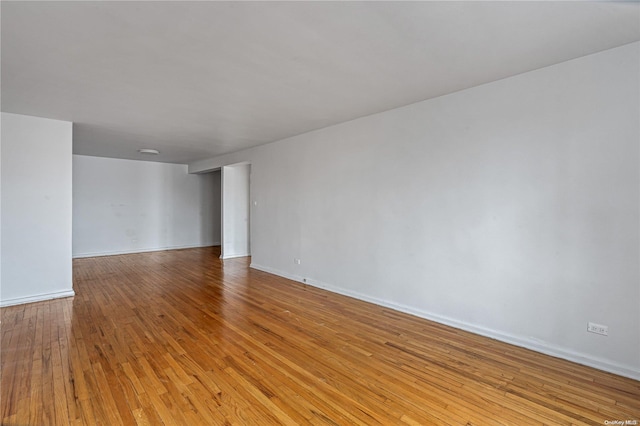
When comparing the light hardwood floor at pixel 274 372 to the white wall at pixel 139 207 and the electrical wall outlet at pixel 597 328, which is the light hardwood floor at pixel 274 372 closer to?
the electrical wall outlet at pixel 597 328

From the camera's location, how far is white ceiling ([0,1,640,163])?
195 centimetres

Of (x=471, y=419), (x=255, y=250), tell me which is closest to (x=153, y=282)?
(x=255, y=250)

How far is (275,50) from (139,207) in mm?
7872

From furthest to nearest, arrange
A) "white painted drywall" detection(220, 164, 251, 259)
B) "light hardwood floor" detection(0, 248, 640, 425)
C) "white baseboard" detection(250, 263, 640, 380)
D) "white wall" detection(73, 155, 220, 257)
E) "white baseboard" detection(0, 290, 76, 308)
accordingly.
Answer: "white wall" detection(73, 155, 220, 257)
"white painted drywall" detection(220, 164, 251, 259)
"white baseboard" detection(0, 290, 76, 308)
"white baseboard" detection(250, 263, 640, 380)
"light hardwood floor" detection(0, 248, 640, 425)

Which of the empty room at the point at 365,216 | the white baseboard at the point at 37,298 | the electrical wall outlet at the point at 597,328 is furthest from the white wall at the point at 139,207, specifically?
the electrical wall outlet at the point at 597,328

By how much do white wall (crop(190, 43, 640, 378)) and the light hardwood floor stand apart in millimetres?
320

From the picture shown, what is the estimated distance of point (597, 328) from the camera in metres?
2.51

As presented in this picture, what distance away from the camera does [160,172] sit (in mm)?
8859

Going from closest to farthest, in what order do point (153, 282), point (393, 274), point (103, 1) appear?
1. point (103, 1)
2. point (393, 274)
3. point (153, 282)

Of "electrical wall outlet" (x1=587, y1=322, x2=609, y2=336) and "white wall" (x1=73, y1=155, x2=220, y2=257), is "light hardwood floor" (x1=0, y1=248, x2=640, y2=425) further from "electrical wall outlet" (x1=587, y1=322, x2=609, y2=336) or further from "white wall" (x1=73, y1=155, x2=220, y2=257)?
"white wall" (x1=73, y1=155, x2=220, y2=257)

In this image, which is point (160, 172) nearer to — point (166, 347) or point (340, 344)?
point (166, 347)

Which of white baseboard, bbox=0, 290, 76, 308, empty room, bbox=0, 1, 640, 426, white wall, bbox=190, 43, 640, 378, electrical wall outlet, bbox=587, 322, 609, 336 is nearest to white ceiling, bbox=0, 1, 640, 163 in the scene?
empty room, bbox=0, 1, 640, 426

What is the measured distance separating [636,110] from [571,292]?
1545 millimetres

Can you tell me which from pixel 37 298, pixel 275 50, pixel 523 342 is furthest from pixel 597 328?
pixel 37 298
